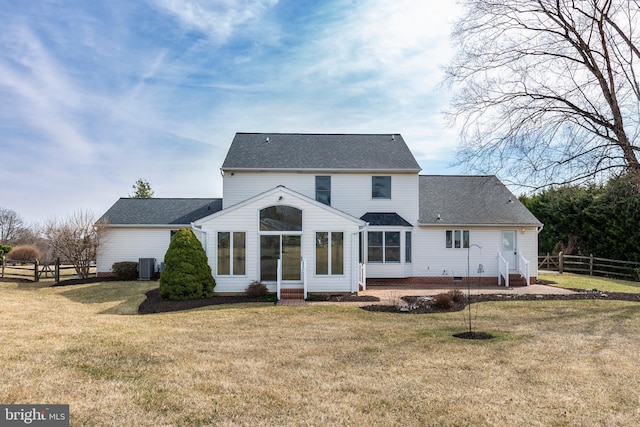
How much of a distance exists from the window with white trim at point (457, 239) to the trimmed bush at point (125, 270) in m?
16.9

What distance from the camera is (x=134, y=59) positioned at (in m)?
16.7

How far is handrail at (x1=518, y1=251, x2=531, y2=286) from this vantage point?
21.4 meters

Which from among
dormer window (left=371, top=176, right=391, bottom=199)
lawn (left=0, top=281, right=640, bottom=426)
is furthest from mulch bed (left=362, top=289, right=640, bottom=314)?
dormer window (left=371, top=176, right=391, bottom=199)

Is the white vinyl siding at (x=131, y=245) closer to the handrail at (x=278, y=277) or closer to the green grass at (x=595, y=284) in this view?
the handrail at (x=278, y=277)

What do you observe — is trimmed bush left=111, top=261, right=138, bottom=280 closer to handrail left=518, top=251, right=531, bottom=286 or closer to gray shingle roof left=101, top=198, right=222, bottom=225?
gray shingle roof left=101, top=198, right=222, bottom=225

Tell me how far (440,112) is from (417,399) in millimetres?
14365

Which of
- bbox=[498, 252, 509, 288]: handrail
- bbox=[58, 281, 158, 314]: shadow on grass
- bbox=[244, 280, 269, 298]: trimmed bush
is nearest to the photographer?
bbox=[58, 281, 158, 314]: shadow on grass

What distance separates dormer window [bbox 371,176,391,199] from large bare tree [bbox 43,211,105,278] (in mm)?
15056

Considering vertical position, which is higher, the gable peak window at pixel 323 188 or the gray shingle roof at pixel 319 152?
the gray shingle roof at pixel 319 152

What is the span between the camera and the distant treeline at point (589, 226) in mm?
25328

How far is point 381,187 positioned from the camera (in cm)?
2298

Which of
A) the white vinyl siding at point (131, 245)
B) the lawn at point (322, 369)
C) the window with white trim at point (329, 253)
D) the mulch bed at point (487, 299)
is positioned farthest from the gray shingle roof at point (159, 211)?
the mulch bed at point (487, 299)

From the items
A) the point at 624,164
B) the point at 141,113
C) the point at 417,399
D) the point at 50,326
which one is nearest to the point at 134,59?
the point at 141,113

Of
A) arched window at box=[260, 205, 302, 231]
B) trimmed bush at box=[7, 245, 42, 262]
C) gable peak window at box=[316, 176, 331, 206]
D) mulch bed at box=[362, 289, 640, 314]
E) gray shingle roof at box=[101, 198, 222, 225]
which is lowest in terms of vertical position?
mulch bed at box=[362, 289, 640, 314]
